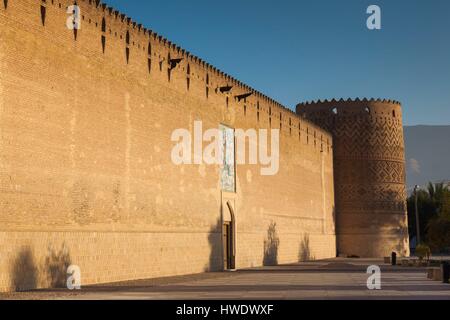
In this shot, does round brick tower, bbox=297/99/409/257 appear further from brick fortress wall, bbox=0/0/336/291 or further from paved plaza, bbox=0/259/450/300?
paved plaza, bbox=0/259/450/300

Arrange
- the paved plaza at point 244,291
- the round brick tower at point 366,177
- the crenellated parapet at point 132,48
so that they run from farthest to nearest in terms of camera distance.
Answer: the round brick tower at point 366,177, the crenellated parapet at point 132,48, the paved plaza at point 244,291

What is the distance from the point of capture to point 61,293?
503 inches

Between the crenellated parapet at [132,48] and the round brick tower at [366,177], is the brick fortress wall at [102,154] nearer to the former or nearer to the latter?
the crenellated parapet at [132,48]

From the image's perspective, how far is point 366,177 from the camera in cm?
3859

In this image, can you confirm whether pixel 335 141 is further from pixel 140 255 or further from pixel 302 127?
pixel 140 255

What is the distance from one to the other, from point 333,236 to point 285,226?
9154mm

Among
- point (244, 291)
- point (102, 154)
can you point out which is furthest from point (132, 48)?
point (244, 291)

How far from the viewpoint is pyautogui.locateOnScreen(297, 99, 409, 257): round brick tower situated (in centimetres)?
3875

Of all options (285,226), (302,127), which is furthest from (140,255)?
(302,127)

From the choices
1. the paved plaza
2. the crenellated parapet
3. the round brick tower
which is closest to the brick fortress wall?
the crenellated parapet

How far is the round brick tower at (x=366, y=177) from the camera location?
38750mm

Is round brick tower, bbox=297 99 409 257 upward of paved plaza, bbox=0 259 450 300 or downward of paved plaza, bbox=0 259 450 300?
upward

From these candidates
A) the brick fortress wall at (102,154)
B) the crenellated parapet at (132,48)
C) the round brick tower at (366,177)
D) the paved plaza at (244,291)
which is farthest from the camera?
the round brick tower at (366,177)

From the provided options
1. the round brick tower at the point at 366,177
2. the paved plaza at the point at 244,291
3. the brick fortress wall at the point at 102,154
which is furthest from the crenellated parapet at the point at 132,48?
the round brick tower at the point at 366,177
